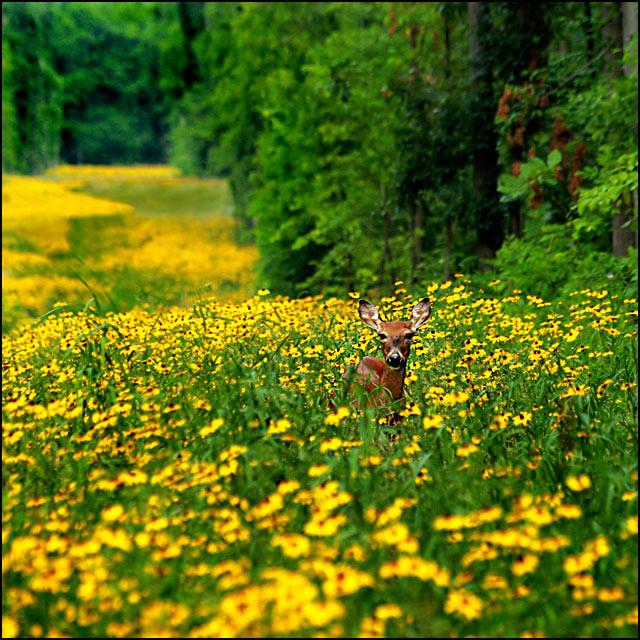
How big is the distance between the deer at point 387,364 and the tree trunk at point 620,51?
3.87 metres

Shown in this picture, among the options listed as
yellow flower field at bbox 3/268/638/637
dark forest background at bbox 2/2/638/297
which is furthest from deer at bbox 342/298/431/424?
dark forest background at bbox 2/2/638/297

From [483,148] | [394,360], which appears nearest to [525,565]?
[394,360]

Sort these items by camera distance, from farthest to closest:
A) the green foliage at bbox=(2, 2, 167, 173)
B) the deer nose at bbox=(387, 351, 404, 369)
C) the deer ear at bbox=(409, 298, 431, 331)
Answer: the green foliage at bbox=(2, 2, 167, 173), the deer ear at bbox=(409, 298, 431, 331), the deer nose at bbox=(387, 351, 404, 369)

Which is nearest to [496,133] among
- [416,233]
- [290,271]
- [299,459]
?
[416,233]

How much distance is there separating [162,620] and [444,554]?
118 cm

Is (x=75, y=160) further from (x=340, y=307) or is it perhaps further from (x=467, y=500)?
(x=467, y=500)

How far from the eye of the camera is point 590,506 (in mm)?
3508

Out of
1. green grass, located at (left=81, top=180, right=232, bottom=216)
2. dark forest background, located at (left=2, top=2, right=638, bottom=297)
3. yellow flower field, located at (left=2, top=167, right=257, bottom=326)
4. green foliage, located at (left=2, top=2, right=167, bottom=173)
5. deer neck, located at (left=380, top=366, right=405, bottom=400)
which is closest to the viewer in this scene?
deer neck, located at (left=380, top=366, right=405, bottom=400)

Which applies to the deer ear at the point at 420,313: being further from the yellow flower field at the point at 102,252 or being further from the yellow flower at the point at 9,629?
the yellow flower field at the point at 102,252

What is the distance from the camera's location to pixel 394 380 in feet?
16.8

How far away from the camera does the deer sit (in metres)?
5.00

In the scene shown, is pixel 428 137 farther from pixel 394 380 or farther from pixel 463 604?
pixel 463 604

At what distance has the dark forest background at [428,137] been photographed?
9.13 meters

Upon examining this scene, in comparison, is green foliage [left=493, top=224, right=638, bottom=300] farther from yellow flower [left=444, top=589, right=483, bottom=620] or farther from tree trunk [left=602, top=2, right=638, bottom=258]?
yellow flower [left=444, top=589, right=483, bottom=620]
